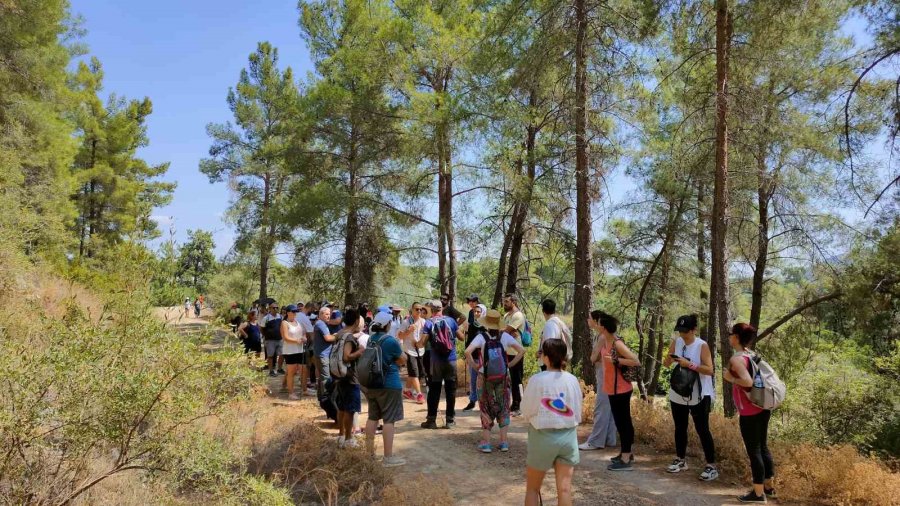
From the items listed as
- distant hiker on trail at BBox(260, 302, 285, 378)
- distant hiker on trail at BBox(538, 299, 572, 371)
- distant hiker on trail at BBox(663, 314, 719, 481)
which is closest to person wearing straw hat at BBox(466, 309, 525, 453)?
distant hiker on trail at BBox(538, 299, 572, 371)

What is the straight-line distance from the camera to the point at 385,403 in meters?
5.75

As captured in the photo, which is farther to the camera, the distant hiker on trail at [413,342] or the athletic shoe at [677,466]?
the distant hiker on trail at [413,342]

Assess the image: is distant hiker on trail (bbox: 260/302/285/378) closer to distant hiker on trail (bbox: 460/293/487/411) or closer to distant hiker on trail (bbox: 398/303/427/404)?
distant hiker on trail (bbox: 398/303/427/404)

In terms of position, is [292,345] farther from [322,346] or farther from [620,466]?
[620,466]

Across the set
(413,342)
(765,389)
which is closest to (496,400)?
(765,389)

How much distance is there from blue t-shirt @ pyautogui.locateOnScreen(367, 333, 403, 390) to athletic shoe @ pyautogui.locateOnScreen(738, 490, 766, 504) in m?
3.37

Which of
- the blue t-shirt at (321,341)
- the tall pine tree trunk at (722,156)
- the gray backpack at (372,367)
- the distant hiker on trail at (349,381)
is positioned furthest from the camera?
the blue t-shirt at (321,341)

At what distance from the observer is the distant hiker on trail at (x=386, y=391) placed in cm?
571

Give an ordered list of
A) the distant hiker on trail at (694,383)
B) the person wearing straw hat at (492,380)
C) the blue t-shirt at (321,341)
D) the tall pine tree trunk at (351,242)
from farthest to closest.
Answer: the tall pine tree trunk at (351,242)
the blue t-shirt at (321,341)
the person wearing straw hat at (492,380)
the distant hiker on trail at (694,383)

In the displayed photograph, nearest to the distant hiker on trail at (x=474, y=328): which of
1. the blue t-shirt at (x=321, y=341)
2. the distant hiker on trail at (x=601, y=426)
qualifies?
the distant hiker on trail at (x=601, y=426)

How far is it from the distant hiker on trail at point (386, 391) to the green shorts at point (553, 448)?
6.95ft

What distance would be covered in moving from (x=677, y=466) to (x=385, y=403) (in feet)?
10.3

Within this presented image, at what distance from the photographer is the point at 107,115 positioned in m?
28.5

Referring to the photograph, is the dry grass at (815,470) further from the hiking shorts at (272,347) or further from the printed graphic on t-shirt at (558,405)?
the hiking shorts at (272,347)
